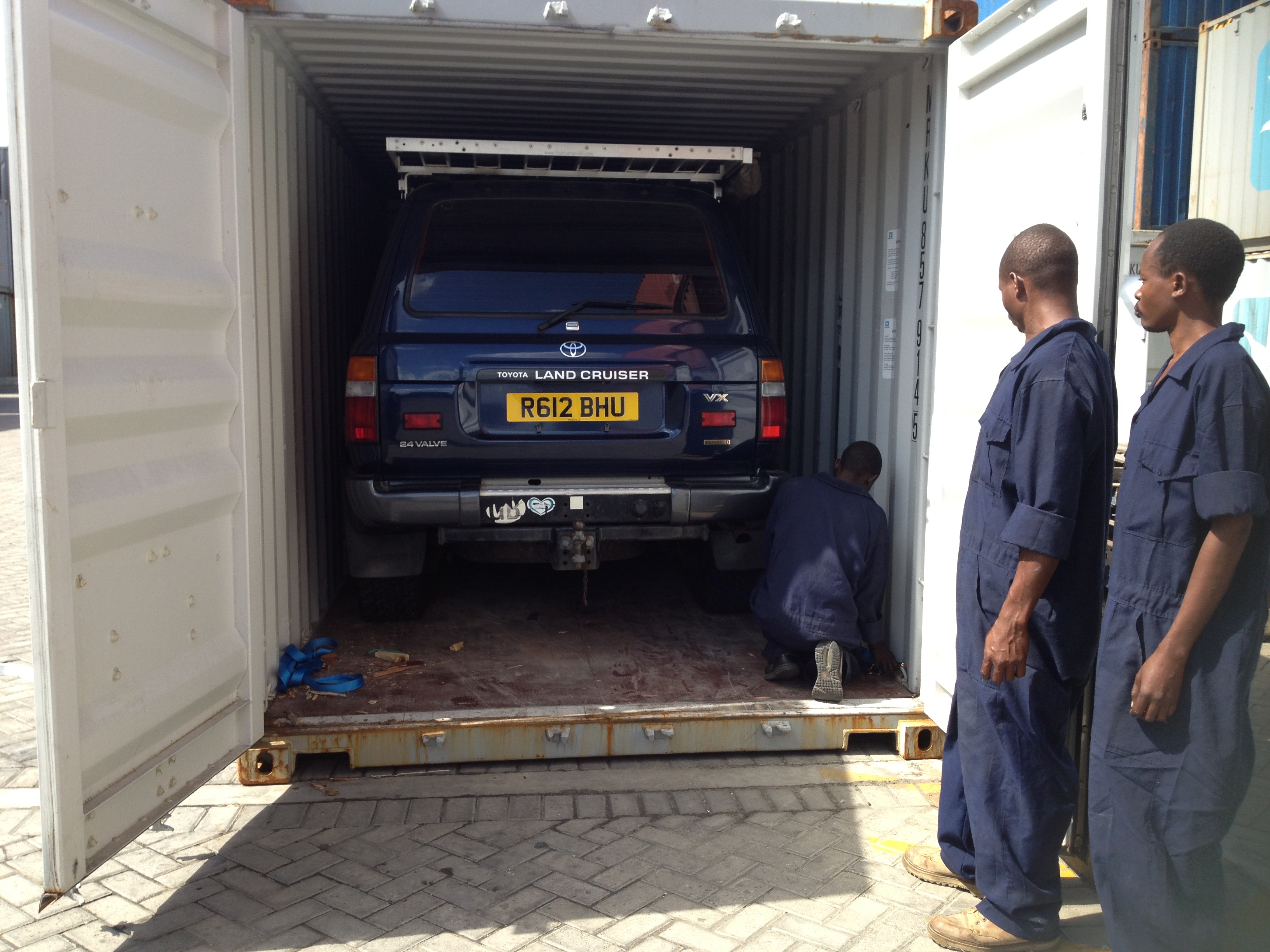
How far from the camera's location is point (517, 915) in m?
2.98

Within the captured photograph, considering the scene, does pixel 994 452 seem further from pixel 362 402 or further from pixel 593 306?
pixel 362 402

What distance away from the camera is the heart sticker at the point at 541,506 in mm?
4453

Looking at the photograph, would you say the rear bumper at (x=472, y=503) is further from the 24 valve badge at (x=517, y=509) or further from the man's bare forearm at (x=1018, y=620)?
the man's bare forearm at (x=1018, y=620)

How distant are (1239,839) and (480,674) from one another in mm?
2893

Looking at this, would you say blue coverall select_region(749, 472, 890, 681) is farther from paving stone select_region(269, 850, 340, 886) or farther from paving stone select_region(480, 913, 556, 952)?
paving stone select_region(269, 850, 340, 886)

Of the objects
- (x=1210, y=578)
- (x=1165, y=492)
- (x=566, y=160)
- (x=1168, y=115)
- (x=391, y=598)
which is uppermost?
(x=1168, y=115)

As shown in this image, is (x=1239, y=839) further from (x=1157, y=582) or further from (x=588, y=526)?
(x=588, y=526)

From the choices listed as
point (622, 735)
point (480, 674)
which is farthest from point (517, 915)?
point (480, 674)

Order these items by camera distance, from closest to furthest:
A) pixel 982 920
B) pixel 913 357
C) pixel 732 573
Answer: pixel 982 920 < pixel 913 357 < pixel 732 573

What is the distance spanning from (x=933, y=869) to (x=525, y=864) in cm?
126

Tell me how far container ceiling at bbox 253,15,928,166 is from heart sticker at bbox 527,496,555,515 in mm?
1829

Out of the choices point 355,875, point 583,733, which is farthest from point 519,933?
point 583,733

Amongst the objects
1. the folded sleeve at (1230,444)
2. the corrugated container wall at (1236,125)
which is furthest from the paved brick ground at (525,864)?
the corrugated container wall at (1236,125)

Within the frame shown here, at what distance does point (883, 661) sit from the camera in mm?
4484
